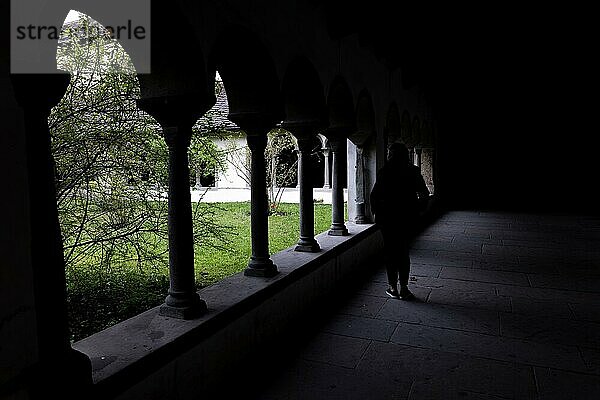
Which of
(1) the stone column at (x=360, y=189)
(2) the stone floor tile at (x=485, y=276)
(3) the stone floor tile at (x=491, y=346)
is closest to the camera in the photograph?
(3) the stone floor tile at (x=491, y=346)

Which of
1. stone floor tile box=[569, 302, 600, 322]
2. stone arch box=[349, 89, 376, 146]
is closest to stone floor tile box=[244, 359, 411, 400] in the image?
stone floor tile box=[569, 302, 600, 322]

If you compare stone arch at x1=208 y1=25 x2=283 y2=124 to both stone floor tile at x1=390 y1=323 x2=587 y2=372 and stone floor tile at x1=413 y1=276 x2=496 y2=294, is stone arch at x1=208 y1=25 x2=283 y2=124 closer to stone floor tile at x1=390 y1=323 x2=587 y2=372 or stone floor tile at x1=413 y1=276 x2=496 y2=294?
stone floor tile at x1=390 y1=323 x2=587 y2=372

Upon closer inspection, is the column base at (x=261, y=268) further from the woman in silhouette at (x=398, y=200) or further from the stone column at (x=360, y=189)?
the stone column at (x=360, y=189)

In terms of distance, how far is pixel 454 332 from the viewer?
10.8 ft

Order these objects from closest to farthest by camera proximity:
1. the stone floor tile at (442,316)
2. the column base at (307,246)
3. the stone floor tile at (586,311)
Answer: the stone floor tile at (442,316)
the stone floor tile at (586,311)
the column base at (307,246)

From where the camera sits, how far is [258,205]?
11.0ft

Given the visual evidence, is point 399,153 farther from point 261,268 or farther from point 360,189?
point 360,189

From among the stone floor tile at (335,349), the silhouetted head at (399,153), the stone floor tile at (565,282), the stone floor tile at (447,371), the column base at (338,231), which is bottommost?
the stone floor tile at (447,371)

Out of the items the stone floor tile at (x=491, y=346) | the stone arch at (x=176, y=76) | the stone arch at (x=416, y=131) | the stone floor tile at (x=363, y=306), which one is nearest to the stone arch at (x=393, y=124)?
the stone arch at (x=416, y=131)

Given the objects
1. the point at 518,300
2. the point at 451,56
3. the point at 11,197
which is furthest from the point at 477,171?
the point at 11,197

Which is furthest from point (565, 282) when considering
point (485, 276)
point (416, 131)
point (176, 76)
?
point (416, 131)

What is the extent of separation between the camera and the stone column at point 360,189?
19.3ft

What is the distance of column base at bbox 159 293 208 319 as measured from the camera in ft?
7.88

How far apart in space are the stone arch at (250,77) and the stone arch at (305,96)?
2.26 feet
